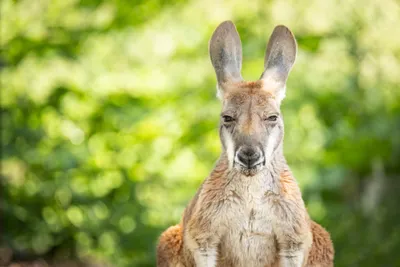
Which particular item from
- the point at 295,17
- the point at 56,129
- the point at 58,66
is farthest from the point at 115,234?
the point at 295,17

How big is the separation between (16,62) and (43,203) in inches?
83.7

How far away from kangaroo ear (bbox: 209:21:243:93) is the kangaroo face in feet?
0.94

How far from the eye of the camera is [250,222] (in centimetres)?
643

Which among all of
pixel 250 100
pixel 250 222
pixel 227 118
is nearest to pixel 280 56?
pixel 250 100

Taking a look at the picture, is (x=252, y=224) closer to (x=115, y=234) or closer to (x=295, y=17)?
(x=115, y=234)

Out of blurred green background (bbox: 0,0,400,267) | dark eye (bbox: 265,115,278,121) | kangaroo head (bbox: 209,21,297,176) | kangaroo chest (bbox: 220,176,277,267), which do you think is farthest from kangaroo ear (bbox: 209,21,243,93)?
blurred green background (bbox: 0,0,400,267)

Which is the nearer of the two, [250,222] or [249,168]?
[249,168]

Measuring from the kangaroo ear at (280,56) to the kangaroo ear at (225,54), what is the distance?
0.25m

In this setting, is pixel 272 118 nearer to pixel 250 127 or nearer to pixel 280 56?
pixel 250 127

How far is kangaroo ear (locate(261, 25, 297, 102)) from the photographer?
6.89 metres

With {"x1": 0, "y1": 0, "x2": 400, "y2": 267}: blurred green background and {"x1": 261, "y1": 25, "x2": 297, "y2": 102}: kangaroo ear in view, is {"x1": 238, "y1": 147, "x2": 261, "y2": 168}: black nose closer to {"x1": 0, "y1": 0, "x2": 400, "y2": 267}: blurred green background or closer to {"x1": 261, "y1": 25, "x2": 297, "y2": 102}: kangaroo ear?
{"x1": 261, "y1": 25, "x2": 297, "y2": 102}: kangaroo ear

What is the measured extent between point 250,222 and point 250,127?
0.72 m

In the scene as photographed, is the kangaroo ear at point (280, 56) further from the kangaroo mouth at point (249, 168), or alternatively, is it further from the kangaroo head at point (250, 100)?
the kangaroo mouth at point (249, 168)

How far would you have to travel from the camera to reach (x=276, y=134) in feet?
21.0
